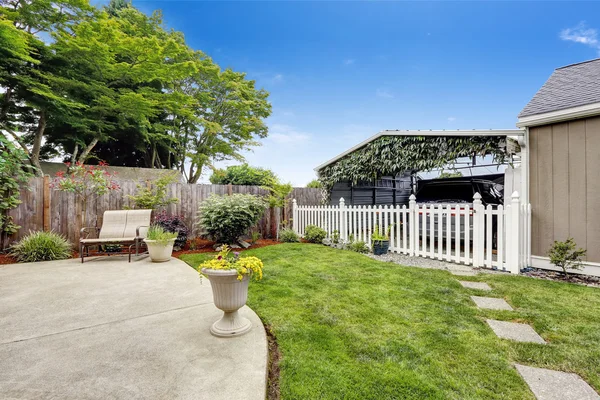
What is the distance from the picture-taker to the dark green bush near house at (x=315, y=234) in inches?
294

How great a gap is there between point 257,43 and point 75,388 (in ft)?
39.4

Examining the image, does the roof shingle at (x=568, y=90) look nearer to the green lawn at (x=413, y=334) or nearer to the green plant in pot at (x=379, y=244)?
the green lawn at (x=413, y=334)

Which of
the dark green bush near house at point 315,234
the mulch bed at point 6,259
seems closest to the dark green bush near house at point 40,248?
the mulch bed at point 6,259

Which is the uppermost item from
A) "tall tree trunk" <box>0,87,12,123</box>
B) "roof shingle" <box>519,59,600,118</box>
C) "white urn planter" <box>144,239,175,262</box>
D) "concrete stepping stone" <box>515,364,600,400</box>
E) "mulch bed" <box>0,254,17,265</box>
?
"tall tree trunk" <box>0,87,12,123</box>

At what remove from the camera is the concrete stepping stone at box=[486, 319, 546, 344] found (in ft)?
7.75

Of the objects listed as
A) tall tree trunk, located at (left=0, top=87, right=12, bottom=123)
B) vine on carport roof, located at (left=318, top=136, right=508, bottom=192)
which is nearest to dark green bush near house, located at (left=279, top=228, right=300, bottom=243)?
vine on carport roof, located at (left=318, top=136, right=508, bottom=192)

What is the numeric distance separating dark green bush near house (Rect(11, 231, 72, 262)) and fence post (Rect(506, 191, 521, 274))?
851 cm

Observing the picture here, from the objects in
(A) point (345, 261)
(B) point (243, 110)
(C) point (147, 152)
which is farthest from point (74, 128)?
(A) point (345, 261)

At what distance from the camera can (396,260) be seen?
5609mm

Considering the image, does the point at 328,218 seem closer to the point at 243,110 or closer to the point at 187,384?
the point at 187,384

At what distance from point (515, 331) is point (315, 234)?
5215 mm

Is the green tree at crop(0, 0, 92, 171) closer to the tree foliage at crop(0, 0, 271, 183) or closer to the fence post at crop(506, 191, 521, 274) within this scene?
the tree foliage at crop(0, 0, 271, 183)

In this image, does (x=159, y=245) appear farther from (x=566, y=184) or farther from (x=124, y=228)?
(x=566, y=184)

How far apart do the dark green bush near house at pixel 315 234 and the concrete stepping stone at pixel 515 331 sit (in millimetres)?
4909
